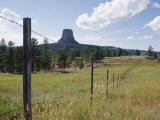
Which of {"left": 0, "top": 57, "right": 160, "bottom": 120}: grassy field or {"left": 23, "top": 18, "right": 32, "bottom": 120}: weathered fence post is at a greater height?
{"left": 23, "top": 18, "right": 32, "bottom": 120}: weathered fence post

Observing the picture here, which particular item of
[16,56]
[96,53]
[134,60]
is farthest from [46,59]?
[134,60]

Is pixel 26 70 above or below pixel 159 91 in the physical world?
above

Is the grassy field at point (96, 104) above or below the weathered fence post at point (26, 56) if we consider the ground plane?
below

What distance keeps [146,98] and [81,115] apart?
5.36m

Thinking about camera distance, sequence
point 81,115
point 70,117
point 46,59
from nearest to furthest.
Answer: point 70,117 < point 81,115 < point 46,59

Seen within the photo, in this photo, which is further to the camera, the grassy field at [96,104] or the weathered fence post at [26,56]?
the grassy field at [96,104]

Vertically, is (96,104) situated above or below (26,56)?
below

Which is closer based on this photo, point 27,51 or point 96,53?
point 27,51

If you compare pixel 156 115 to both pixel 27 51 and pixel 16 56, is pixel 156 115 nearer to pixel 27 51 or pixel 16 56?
pixel 27 51

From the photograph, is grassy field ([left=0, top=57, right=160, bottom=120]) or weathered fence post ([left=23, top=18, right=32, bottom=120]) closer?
weathered fence post ([left=23, top=18, right=32, bottom=120])

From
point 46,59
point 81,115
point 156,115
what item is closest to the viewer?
point 81,115

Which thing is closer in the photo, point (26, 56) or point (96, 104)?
point (26, 56)

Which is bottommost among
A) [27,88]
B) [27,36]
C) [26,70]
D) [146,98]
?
[146,98]

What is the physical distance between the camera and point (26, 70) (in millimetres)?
2838
